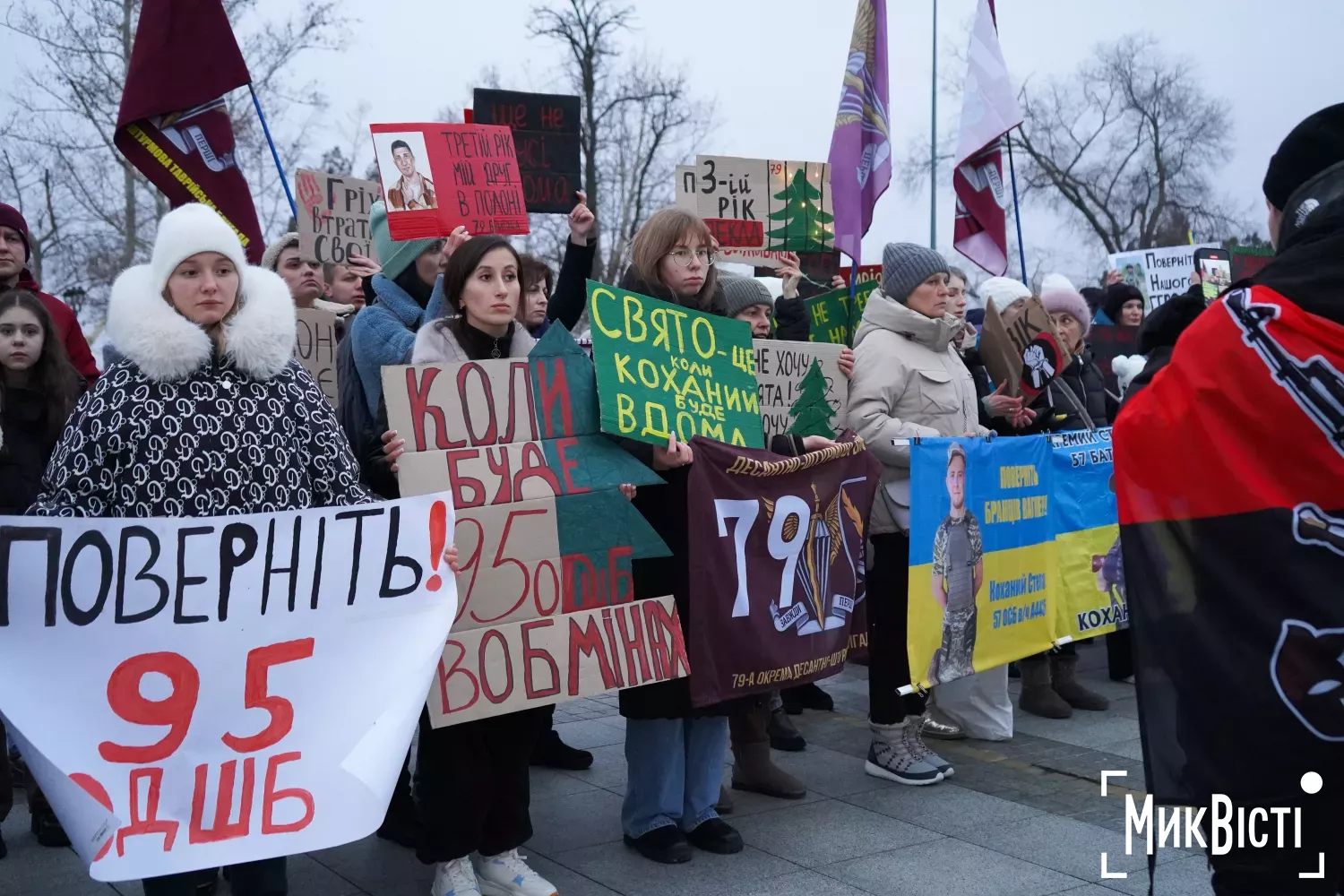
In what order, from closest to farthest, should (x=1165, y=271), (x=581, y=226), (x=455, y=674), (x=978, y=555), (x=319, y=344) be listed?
1. (x=455, y=674)
2. (x=581, y=226)
3. (x=978, y=555)
4. (x=319, y=344)
5. (x=1165, y=271)

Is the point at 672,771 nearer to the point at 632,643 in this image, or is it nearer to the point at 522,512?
the point at 632,643

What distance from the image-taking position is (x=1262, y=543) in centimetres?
290

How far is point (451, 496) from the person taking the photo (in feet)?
13.0

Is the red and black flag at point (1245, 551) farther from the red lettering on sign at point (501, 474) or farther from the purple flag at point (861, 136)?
the purple flag at point (861, 136)

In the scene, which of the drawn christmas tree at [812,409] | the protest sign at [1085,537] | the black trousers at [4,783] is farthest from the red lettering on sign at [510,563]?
the protest sign at [1085,537]

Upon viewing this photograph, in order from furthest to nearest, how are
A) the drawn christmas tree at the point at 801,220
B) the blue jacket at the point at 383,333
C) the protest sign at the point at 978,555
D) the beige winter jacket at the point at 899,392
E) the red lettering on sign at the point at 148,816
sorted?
1. the drawn christmas tree at the point at 801,220
2. the beige winter jacket at the point at 899,392
3. the protest sign at the point at 978,555
4. the blue jacket at the point at 383,333
5. the red lettering on sign at the point at 148,816

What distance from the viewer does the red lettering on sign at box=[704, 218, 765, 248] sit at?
736 cm

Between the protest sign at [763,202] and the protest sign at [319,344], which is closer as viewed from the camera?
the protest sign at [319,344]

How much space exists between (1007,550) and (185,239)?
159 inches

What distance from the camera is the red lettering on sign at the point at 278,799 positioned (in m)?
3.42

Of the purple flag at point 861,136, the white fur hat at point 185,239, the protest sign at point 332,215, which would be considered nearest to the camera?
the white fur hat at point 185,239

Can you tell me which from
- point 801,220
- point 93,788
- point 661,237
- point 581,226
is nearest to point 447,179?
point 581,226

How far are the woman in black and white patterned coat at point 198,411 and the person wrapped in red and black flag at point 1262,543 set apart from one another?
7.35ft

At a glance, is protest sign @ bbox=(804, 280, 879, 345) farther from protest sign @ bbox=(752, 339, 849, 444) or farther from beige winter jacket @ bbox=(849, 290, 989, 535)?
protest sign @ bbox=(752, 339, 849, 444)
